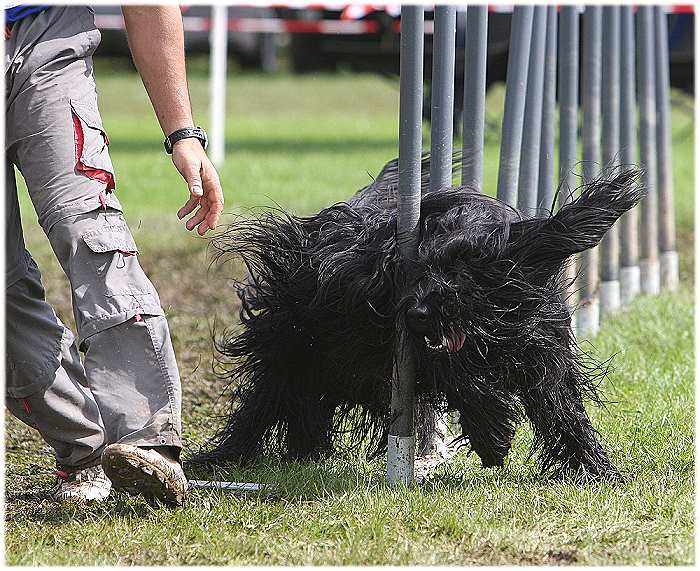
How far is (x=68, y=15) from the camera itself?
296cm

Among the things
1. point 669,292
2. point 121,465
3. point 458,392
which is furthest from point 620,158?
point 121,465

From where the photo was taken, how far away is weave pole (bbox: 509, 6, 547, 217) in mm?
4203

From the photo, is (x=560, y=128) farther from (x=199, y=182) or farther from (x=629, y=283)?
(x=199, y=182)

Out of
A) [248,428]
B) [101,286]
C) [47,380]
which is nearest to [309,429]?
[248,428]

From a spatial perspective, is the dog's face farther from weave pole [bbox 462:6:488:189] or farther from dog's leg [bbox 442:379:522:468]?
weave pole [bbox 462:6:488:189]

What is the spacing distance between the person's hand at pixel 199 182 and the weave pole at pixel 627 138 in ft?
10.1

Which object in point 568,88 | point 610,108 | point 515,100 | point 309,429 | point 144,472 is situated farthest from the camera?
point 610,108

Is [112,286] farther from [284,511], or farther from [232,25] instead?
[232,25]

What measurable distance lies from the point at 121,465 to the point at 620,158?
3406mm

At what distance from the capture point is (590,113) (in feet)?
16.8

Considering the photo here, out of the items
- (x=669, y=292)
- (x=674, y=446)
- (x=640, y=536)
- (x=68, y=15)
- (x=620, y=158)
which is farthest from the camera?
(x=669, y=292)

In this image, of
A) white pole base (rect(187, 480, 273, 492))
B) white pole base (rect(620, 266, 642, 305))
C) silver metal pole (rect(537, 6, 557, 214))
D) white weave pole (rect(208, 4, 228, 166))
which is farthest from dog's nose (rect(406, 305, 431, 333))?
white weave pole (rect(208, 4, 228, 166))

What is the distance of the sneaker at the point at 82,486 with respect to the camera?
3180 mm

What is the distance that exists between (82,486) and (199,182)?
1.01m
